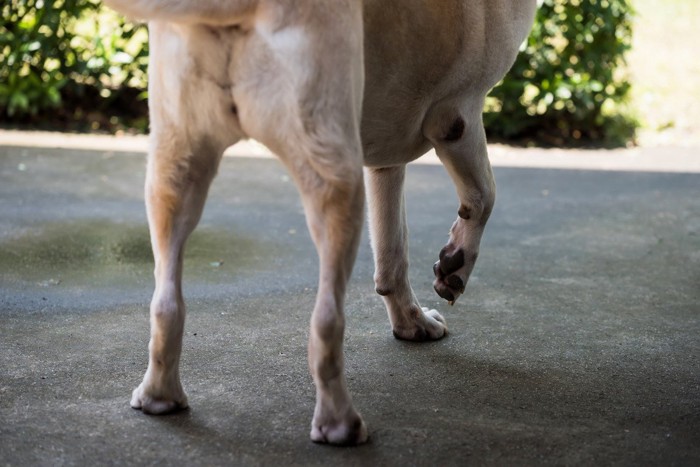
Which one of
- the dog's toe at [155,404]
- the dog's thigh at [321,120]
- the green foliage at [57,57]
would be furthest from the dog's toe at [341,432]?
the green foliage at [57,57]

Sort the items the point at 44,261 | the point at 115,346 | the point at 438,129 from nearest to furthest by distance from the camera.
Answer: the point at 438,129, the point at 115,346, the point at 44,261

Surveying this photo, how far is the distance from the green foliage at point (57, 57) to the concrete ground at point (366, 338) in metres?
2.23

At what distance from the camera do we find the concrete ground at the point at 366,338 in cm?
353

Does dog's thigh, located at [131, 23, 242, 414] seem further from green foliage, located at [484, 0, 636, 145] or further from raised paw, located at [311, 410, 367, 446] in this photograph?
green foliage, located at [484, 0, 636, 145]

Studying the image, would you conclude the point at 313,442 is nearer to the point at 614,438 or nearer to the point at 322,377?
the point at 322,377

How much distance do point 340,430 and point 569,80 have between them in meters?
6.61

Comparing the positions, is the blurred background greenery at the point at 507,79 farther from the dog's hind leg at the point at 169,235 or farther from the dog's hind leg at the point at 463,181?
the dog's hind leg at the point at 169,235

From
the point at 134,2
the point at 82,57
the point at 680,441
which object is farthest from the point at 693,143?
the point at 134,2

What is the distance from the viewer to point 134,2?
317 cm

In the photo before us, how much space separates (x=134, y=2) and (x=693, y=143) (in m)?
7.47

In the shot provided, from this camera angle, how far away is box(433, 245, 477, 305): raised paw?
14.1 feet

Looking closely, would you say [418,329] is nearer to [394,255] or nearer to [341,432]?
[394,255]

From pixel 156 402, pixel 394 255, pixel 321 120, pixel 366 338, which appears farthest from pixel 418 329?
pixel 321 120

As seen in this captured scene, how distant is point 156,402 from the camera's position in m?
3.73
